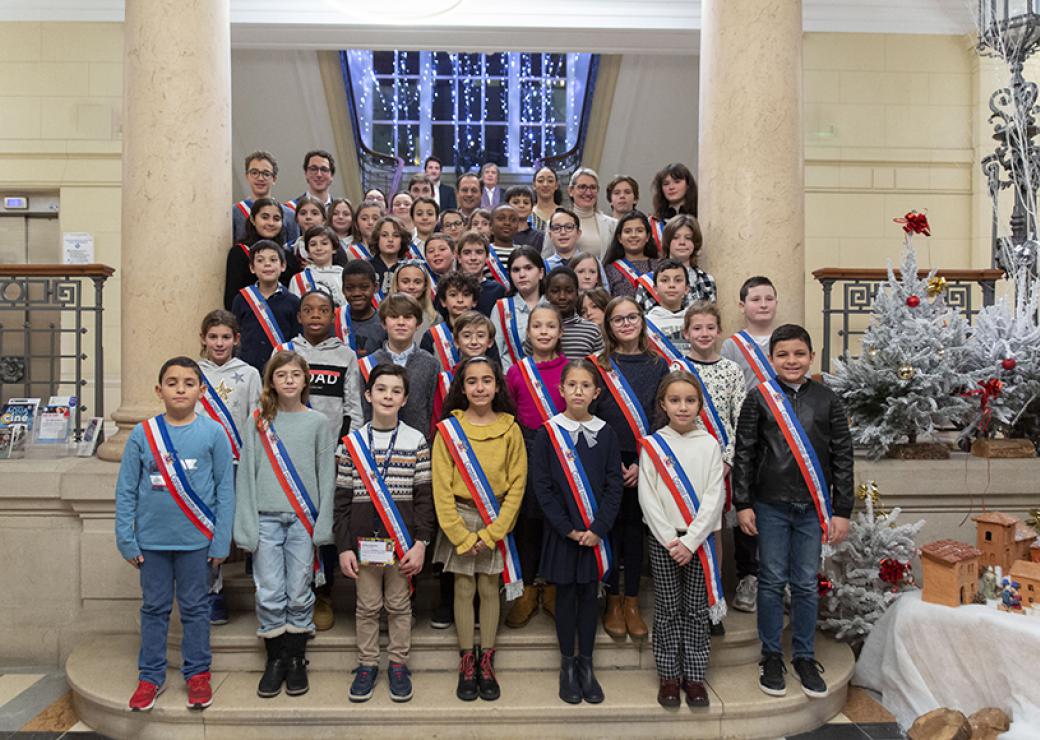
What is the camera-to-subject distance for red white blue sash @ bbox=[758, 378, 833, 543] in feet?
12.6

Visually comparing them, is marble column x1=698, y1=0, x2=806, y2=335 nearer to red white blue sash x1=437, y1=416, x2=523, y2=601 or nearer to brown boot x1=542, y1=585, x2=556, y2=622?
brown boot x1=542, y1=585, x2=556, y2=622

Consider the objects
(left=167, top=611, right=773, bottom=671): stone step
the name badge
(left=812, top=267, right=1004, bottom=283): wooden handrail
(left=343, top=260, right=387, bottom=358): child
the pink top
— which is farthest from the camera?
(left=812, top=267, right=1004, bottom=283): wooden handrail

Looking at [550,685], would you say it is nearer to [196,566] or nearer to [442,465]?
[442,465]

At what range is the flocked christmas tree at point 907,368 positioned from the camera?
4.90 meters

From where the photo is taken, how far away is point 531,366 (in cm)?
419

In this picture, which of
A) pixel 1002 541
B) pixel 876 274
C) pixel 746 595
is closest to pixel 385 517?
pixel 746 595

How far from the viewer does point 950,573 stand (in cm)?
400

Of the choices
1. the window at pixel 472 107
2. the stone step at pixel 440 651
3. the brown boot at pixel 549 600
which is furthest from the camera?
the window at pixel 472 107

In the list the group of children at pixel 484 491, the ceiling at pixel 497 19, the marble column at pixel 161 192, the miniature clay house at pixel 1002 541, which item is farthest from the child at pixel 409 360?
the ceiling at pixel 497 19

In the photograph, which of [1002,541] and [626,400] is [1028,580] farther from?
[626,400]

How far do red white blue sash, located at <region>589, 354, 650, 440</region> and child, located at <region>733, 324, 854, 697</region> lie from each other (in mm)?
433

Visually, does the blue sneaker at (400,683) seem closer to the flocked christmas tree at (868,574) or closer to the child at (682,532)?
the child at (682,532)

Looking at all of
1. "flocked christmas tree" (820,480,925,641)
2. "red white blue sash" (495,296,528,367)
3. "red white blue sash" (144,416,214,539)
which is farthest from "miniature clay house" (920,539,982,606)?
"red white blue sash" (144,416,214,539)

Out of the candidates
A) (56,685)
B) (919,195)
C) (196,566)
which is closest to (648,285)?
(196,566)
